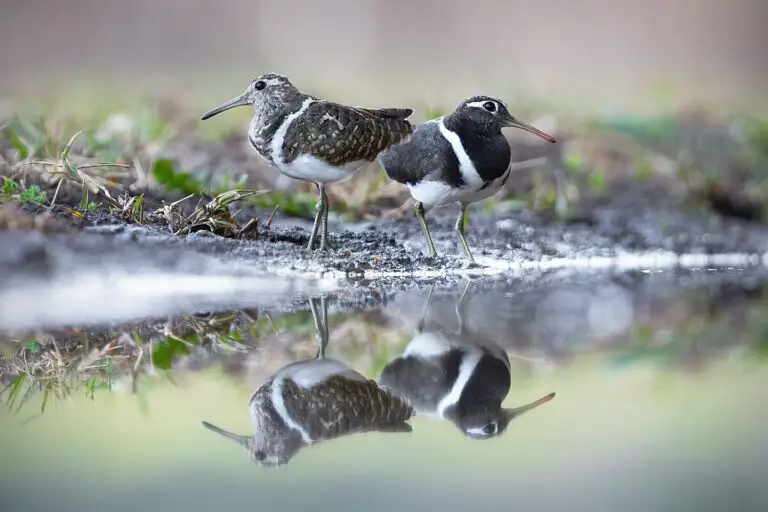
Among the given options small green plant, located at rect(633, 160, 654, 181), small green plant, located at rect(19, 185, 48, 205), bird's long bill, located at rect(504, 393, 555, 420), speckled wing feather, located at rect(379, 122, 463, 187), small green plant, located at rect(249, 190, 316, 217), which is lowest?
small green plant, located at rect(633, 160, 654, 181)

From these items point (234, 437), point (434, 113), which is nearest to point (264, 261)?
point (234, 437)

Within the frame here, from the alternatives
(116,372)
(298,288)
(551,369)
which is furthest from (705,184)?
(116,372)

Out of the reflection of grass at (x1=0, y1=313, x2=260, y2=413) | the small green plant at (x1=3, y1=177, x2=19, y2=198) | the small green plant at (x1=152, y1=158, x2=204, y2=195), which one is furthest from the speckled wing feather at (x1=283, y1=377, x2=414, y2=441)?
the small green plant at (x1=152, y1=158, x2=204, y2=195)

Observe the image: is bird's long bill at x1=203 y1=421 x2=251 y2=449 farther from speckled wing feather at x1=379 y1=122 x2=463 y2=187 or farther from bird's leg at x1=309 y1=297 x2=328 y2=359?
speckled wing feather at x1=379 y1=122 x2=463 y2=187

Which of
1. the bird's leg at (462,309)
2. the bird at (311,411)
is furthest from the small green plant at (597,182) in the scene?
the bird at (311,411)

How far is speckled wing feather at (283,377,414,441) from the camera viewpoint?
7.91ft

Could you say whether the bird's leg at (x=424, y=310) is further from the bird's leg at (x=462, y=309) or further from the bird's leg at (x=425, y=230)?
the bird's leg at (x=425, y=230)

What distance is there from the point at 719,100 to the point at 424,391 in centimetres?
696

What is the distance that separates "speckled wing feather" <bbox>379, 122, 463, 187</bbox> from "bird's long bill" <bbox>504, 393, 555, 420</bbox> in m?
1.94

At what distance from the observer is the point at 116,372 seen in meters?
2.83

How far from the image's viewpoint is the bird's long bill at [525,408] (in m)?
2.55

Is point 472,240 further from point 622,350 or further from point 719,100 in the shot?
point 719,100

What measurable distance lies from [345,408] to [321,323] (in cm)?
93

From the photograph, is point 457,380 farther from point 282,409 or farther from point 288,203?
point 288,203
